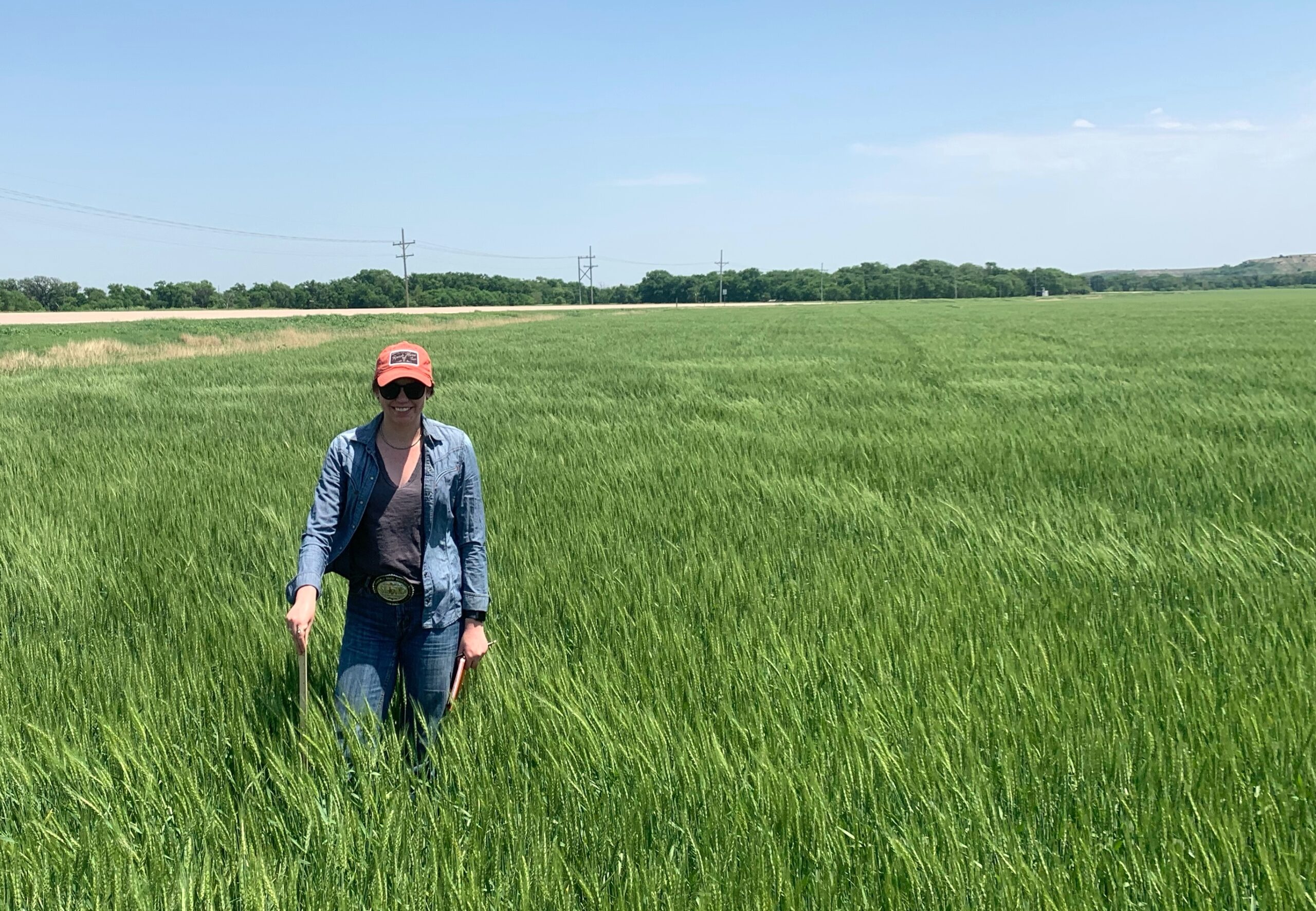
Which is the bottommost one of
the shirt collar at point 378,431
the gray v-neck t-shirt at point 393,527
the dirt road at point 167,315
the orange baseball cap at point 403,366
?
the gray v-neck t-shirt at point 393,527

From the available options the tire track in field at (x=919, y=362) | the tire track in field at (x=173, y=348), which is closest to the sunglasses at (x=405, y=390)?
the tire track in field at (x=919, y=362)

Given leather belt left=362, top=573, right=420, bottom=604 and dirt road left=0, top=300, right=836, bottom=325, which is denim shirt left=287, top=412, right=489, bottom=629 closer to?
leather belt left=362, top=573, right=420, bottom=604

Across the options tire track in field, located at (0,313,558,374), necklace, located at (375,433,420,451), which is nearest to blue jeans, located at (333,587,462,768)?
necklace, located at (375,433,420,451)

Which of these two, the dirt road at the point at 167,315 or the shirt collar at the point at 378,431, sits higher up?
the dirt road at the point at 167,315

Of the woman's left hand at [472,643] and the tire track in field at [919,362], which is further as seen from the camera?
the tire track in field at [919,362]

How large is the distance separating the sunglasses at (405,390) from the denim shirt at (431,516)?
3.7 inches

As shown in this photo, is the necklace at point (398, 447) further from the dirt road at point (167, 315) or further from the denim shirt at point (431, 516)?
the dirt road at point (167, 315)

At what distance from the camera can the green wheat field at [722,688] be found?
1.85 meters

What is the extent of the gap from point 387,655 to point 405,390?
0.78m

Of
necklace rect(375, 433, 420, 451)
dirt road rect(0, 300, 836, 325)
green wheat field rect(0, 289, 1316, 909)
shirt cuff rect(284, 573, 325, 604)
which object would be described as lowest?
green wheat field rect(0, 289, 1316, 909)

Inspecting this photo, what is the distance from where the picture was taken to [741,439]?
796 cm

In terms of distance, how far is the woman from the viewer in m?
2.38

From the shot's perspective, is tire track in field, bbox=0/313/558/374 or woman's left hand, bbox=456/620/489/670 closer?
woman's left hand, bbox=456/620/489/670

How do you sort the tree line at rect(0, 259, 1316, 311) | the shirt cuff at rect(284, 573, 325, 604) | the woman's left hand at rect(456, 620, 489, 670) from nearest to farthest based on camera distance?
the shirt cuff at rect(284, 573, 325, 604), the woman's left hand at rect(456, 620, 489, 670), the tree line at rect(0, 259, 1316, 311)
